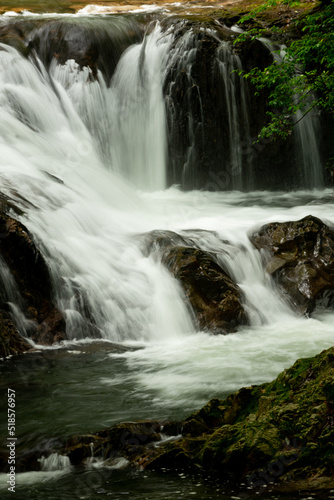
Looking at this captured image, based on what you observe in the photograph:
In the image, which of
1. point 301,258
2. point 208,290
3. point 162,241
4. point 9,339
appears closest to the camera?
point 9,339

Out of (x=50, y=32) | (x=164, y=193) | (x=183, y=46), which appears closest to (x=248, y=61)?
(x=183, y=46)

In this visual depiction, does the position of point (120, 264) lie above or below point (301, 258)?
above

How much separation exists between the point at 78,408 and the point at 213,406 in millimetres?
1302

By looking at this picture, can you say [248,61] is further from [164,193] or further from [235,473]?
[235,473]

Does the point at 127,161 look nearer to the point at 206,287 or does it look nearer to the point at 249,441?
the point at 206,287

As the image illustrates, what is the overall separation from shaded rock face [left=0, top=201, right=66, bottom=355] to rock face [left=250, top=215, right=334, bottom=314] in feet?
11.2

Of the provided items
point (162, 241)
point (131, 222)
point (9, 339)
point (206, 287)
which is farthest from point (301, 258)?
point (9, 339)

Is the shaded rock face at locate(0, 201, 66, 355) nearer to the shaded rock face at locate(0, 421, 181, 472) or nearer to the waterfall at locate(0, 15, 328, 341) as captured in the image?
the waterfall at locate(0, 15, 328, 341)

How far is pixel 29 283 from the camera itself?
6.81 meters

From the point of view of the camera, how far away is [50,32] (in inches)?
550

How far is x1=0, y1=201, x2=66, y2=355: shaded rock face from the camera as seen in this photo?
657 centimetres

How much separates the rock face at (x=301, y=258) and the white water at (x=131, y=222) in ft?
0.72

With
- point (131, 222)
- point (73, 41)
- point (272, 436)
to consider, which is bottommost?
point (272, 436)

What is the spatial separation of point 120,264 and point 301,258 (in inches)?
108
